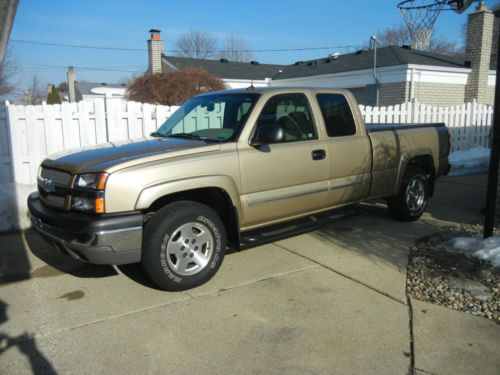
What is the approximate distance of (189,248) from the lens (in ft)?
13.7

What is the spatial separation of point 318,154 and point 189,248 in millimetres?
1903

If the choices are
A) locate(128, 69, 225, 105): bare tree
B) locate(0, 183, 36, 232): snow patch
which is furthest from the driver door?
locate(128, 69, 225, 105): bare tree

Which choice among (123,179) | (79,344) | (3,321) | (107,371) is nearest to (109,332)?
(79,344)

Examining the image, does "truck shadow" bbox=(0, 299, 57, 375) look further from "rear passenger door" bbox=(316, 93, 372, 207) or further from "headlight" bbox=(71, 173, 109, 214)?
"rear passenger door" bbox=(316, 93, 372, 207)

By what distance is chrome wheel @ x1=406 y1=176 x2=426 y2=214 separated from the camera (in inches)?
255

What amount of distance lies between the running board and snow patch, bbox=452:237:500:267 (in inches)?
49.3

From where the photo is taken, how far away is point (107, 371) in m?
3.02

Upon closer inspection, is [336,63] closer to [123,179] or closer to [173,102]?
[173,102]

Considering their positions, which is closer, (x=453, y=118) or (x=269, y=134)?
(x=269, y=134)

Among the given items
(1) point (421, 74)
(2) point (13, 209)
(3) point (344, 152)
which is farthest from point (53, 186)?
(1) point (421, 74)

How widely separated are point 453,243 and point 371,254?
104 centimetres

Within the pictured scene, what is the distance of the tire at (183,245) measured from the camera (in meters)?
3.93

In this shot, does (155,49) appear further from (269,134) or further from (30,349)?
(30,349)

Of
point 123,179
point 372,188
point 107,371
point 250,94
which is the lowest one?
point 107,371
